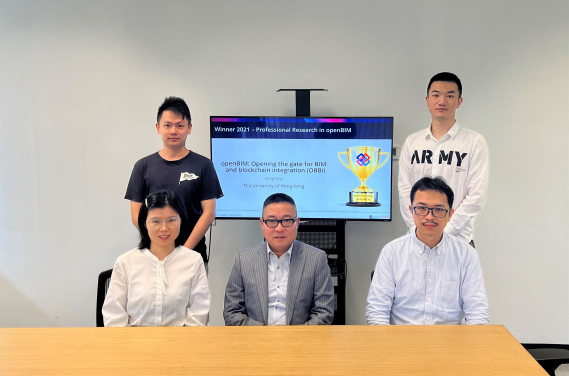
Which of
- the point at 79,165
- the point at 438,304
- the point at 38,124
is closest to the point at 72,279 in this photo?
the point at 79,165

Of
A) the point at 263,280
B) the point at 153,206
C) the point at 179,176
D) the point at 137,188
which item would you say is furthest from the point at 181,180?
the point at 263,280

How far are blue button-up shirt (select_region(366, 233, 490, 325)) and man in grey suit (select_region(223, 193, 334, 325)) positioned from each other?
258mm

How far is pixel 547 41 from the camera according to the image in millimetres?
3211

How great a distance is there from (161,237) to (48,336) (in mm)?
578

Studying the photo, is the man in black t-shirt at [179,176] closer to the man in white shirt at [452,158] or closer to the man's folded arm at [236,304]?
the man's folded arm at [236,304]

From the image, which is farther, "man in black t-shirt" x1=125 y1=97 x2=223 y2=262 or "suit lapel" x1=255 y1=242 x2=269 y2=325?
"man in black t-shirt" x1=125 y1=97 x2=223 y2=262

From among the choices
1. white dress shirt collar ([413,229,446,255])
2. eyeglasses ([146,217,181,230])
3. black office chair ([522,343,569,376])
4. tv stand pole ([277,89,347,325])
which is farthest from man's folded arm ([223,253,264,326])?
tv stand pole ([277,89,347,325])

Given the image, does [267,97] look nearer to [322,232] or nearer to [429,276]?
[322,232]

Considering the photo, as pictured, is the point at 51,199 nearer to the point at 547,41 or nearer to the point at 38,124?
the point at 38,124

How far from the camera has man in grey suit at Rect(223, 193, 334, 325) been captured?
79.3 inches

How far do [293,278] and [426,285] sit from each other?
59cm

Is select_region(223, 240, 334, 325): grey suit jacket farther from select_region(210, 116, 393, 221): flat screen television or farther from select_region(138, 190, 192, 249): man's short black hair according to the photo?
select_region(210, 116, 393, 221): flat screen television

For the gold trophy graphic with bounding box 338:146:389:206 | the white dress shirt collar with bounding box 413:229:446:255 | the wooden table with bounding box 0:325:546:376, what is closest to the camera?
the wooden table with bounding box 0:325:546:376

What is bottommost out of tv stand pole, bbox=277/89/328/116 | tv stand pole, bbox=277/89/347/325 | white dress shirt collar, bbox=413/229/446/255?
tv stand pole, bbox=277/89/347/325
